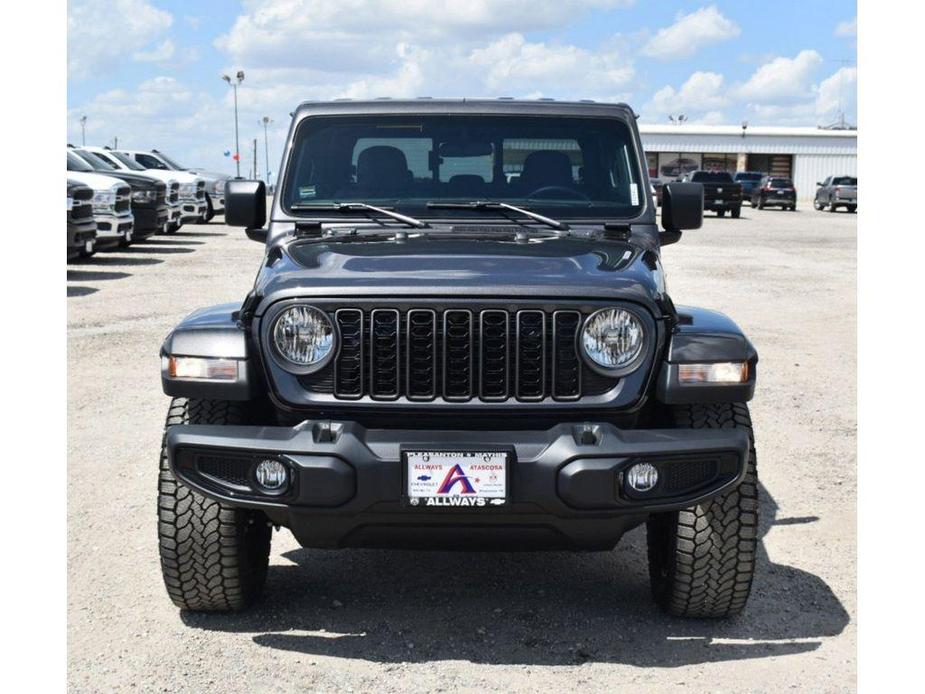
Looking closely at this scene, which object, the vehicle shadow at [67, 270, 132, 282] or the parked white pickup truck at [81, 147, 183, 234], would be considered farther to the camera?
the parked white pickup truck at [81, 147, 183, 234]

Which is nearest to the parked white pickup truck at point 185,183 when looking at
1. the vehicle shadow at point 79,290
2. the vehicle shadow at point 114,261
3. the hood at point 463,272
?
the vehicle shadow at point 114,261

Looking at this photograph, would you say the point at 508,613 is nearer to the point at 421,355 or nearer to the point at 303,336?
the point at 421,355

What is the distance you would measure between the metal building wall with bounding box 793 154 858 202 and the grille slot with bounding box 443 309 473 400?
7238 centimetres

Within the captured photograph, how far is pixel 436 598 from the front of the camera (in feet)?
16.4

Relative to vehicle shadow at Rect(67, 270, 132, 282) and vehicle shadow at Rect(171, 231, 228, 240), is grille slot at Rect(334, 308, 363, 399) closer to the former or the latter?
vehicle shadow at Rect(67, 270, 132, 282)

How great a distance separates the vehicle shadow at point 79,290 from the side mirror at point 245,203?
1103cm

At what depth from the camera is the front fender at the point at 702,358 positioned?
4.23m

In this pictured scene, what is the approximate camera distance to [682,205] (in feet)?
18.7

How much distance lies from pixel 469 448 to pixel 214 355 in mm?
957

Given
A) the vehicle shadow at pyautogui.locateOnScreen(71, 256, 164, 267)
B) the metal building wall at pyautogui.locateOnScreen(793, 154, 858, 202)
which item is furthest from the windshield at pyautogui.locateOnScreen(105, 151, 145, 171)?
the metal building wall at pyautogui.locateOnScreen(793, 154, 858, 202)

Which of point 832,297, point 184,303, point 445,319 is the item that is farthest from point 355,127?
point 832,297

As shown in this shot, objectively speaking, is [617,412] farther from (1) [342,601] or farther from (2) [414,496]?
(1) [342,601]

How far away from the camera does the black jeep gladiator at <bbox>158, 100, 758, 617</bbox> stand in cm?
403

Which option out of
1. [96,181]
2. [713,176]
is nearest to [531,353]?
[96,181]
